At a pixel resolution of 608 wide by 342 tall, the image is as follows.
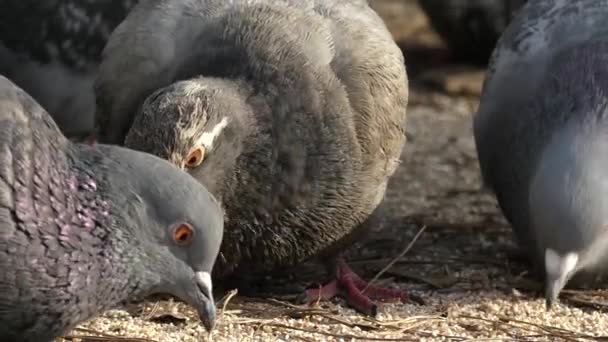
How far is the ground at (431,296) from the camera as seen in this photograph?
592 centimetres

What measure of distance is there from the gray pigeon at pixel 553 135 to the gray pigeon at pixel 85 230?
1637 millimetres

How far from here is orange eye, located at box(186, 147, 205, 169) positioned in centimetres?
552

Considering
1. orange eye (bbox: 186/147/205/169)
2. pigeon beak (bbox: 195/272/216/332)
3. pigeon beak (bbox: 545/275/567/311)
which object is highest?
orange eye (bbox: 186/147/205/169)

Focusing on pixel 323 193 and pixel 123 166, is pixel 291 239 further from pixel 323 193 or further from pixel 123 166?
pixel 123 166

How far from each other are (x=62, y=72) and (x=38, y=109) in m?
2.72

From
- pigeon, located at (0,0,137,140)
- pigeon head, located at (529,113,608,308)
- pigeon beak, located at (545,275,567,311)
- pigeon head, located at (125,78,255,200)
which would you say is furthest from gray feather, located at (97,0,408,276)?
pigeon, located at (0,0,137,140)

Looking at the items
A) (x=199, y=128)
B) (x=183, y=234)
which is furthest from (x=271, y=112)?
(x=183, y=234)

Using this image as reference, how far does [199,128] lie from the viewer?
219 inches

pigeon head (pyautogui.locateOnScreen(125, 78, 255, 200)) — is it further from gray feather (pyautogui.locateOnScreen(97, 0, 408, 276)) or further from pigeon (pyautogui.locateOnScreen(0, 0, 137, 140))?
pigeon (pyautogui.locateOnScreen(0, 0, 137, 140))

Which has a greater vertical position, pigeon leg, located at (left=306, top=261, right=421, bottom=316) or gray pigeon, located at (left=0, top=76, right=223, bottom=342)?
gray pigeon, located at (left=0, top=76, right=223, bottom=342)

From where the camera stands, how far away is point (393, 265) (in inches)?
280

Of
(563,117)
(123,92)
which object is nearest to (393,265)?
(563,117)

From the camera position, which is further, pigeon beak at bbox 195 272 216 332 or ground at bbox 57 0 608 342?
ground at bbox 57 0 608 342

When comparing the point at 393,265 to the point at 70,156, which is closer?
the point at 70,156
